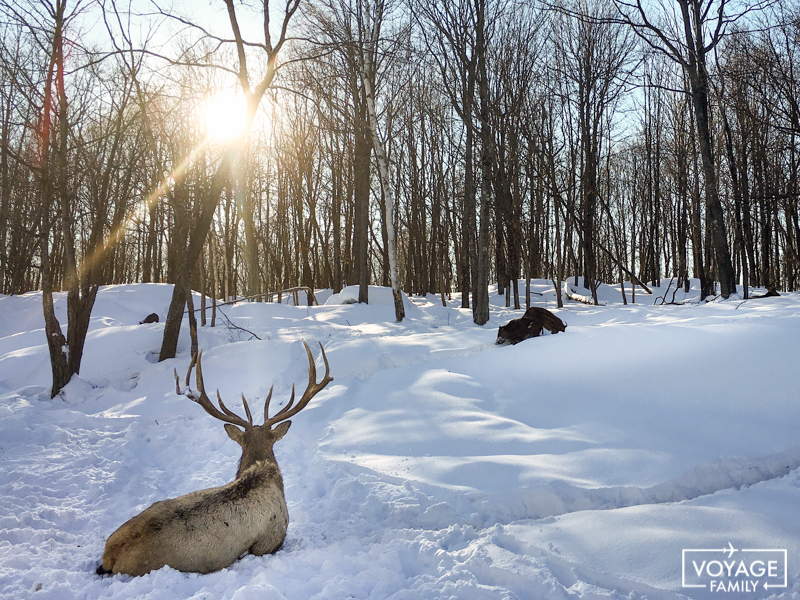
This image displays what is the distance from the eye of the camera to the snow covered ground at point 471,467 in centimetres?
233

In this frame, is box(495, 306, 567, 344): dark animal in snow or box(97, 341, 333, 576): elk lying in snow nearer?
box(97, 341, 333, 576): elk lying in snow

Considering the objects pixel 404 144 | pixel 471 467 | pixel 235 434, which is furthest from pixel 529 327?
pixel 404 144

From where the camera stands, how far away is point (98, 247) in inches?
318

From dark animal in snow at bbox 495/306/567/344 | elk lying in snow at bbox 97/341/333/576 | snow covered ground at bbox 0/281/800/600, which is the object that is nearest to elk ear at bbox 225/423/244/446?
elk lying in snow at bbox 97/341/333/576

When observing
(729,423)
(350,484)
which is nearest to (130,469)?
(350,484)

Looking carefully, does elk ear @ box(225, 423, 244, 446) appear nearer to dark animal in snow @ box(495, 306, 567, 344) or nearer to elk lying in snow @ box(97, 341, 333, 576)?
elk lying in snow @ box(97, 341, 333, 576)

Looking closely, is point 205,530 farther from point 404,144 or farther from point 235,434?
point 404,144

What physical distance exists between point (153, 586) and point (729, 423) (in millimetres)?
3843

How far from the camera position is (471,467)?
3.52 meters

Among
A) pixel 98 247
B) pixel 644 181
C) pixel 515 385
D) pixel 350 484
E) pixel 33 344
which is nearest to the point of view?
pixel 350 484

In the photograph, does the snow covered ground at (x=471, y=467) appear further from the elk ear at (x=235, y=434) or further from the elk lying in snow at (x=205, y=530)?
the elk ear at (x=235, y=434)

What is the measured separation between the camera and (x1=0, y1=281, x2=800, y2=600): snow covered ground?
2.33 metres

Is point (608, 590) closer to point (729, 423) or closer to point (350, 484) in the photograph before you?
point (350, 484)

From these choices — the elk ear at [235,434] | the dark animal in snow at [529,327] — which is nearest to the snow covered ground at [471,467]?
the dark animal in snow at [529,327]
